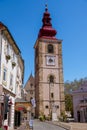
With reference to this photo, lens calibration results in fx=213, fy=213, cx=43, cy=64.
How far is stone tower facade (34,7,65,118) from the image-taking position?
2080 inches

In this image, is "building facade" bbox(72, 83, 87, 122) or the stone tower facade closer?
"building facade" bbox(72, 83, 87, 122)

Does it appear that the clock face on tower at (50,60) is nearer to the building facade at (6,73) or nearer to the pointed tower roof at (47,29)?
the pointed tower roof at (47,29)

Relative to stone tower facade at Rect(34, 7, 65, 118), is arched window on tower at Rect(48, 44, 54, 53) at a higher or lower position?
higher

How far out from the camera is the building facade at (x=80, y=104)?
46.4 meters

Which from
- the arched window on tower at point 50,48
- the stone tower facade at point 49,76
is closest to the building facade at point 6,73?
the stone tower facade at point 49,76

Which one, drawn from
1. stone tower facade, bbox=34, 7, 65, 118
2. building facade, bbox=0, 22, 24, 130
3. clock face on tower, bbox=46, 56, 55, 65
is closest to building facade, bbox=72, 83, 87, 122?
stone tower facade, bbox=34, 7, 65, 118

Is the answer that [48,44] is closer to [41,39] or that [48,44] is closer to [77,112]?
[41,39]

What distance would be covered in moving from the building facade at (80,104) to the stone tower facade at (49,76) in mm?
4457

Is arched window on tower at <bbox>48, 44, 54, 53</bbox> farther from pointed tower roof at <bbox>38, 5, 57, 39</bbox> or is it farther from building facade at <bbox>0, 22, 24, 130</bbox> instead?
building facade at <bbox>0, 22, 24, 130</bbox>

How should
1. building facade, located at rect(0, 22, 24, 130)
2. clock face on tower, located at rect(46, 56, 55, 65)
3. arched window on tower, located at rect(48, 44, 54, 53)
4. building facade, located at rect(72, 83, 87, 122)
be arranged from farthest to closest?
arched window on tower, located at rect(48, 44, 54, 53)
clock face on tower, located at rect(46, 56, 55, 65)
building facade, located at rect(72, 83, 87, 122)
building facade, located at rect(0, 22, 24, 130)

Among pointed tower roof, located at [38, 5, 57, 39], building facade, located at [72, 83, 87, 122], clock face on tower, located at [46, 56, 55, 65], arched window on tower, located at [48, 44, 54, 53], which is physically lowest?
building facade, located at [72, 83, 87, 122]

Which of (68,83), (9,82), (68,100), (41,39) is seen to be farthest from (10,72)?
(68,83)

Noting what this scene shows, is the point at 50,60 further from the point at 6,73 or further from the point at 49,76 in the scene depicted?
the point at 6,73

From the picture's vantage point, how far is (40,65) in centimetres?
5694
